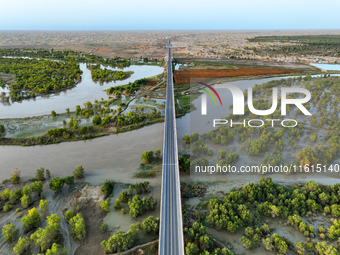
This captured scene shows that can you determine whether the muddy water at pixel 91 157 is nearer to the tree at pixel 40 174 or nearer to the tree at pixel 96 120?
the tree at pixel 40 174

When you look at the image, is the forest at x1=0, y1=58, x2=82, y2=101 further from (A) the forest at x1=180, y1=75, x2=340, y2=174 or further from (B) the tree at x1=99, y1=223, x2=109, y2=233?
(B) the tree at x1=99, y1=223, x2=109, y2=233

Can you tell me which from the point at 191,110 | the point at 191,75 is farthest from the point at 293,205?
the point at 191,75

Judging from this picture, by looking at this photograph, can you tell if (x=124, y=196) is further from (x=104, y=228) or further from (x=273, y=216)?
(x=273, y=216)

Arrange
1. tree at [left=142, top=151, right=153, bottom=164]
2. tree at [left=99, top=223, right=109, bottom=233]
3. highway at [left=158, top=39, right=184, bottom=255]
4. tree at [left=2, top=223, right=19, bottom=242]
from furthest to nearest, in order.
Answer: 1. tree at [left=142, top=151, right=153, bottom=164]
2. tree at [left=99, top=223, right=109, bottom=233]
3. tree at [left=2, top=223, right=19, bottom=242]
4. highway at [left=158, top=39, right=184, bottom=255]

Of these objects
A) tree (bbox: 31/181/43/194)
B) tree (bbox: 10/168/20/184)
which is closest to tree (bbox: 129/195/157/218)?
tree (bbox: 31/181/43/194)

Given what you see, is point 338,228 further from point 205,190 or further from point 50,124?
point 50,124

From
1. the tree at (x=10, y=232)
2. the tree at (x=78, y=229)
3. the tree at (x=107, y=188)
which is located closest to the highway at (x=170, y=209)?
the tree at (x=107, y=188)
